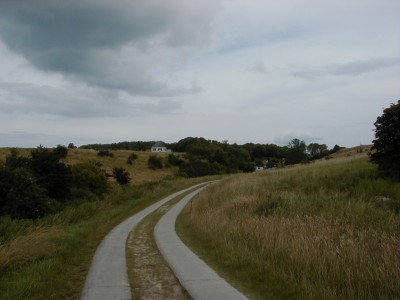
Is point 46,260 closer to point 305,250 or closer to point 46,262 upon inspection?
point 46,262

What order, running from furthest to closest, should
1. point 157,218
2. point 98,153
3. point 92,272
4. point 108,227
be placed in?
point 98,153 → point 157,218 → point 108,227 → point 92,272

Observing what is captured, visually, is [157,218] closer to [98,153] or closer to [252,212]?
[252,212]

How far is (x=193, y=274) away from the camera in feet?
30.0

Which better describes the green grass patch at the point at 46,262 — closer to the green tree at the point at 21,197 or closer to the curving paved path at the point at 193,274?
the curving paved path at the point at 193,274

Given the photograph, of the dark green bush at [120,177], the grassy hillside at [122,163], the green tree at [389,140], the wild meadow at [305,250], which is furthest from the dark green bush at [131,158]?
the wild meadow at [305,250]

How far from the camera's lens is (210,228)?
15.4 meters

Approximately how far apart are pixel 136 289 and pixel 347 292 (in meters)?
3.98

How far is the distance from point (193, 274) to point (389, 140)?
842 inches

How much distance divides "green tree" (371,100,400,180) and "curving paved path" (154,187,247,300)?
1693 cm

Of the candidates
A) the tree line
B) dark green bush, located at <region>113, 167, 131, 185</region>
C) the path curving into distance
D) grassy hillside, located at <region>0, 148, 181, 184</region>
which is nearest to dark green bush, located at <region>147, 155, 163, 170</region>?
grassy hillside, located at <region>0, 148, 181, 184</region>

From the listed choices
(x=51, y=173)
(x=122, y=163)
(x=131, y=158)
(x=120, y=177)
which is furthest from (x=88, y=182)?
(x=131, y=158)

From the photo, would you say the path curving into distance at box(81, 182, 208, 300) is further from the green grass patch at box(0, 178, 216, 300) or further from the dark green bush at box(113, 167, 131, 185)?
the dark green bush at box(113, 167, 131, 185)

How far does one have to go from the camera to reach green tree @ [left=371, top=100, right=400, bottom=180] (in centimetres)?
2581

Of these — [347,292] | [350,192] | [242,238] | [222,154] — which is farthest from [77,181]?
[222,154]
